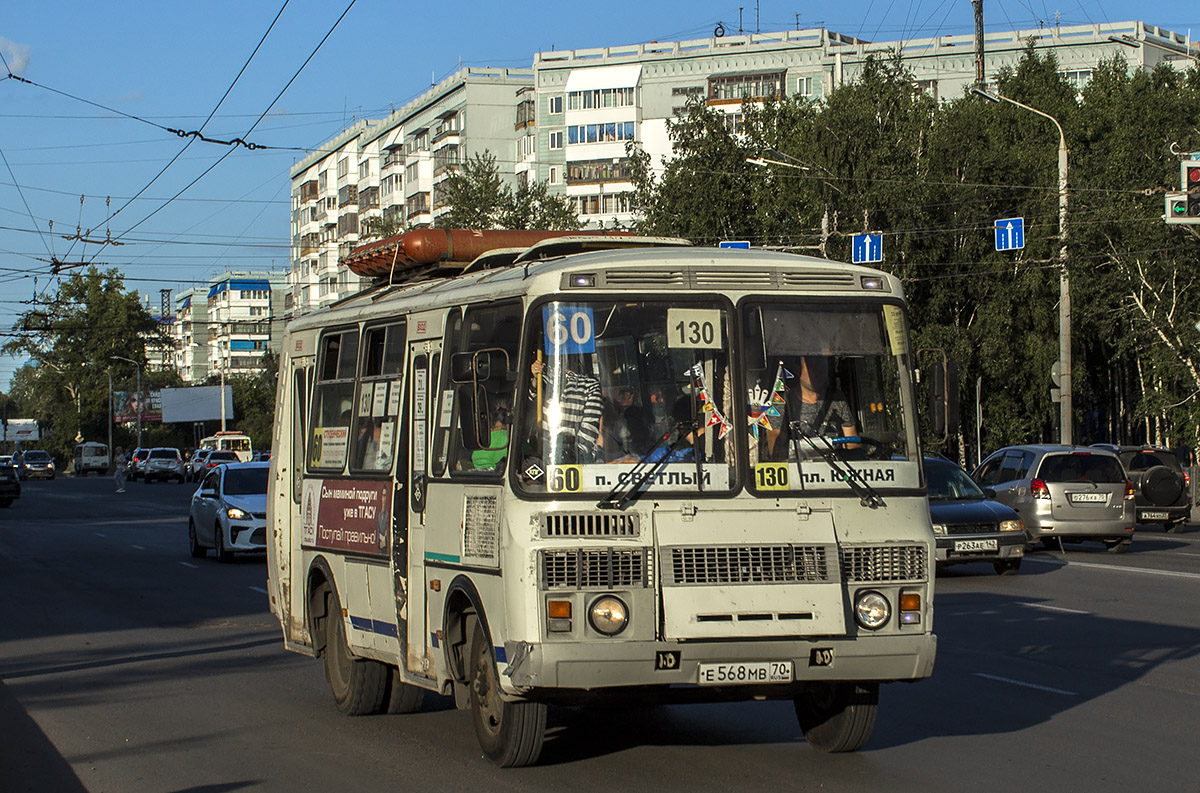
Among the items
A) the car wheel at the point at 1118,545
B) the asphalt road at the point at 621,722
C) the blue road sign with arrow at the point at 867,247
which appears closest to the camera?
the asphalt road at the point at 621,722

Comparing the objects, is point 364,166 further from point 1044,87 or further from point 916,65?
point 1044,87

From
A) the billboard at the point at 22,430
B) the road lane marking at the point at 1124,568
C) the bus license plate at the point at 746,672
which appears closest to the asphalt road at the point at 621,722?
the bus license plate at the point at 746,672

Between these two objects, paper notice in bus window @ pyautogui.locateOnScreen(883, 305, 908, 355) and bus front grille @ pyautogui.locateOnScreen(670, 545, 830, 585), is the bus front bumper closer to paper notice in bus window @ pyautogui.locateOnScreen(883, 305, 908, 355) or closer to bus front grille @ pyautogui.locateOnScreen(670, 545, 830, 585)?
bus front grille @ pyautogui.locateOnScreen(670, 545, 830, 585)

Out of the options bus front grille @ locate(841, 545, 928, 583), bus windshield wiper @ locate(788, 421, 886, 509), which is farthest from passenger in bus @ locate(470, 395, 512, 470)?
bus front grille @ locate(841, 545, 928, 583)

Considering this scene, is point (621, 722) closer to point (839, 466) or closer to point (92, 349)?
point (839, 466)

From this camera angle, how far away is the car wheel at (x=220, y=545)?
24.1 meters

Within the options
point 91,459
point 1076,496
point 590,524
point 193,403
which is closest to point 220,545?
point 1076,496

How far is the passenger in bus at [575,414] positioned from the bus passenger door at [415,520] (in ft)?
4.71

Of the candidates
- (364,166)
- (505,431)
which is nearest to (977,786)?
(505,431)

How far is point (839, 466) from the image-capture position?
24.6 feet

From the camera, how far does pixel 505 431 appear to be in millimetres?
7539

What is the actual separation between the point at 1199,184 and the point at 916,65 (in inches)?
2334

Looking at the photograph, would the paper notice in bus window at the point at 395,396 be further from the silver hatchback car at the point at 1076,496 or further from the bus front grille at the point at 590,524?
the silver hatchback car at the point at 1076,496

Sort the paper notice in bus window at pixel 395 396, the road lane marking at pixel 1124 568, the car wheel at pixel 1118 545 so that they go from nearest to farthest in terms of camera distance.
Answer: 1. the paper notice in bus window at pixel 395 396
2. the road lane marking at pixel 1124 568
3. the car wheel at pixel 1118 545
